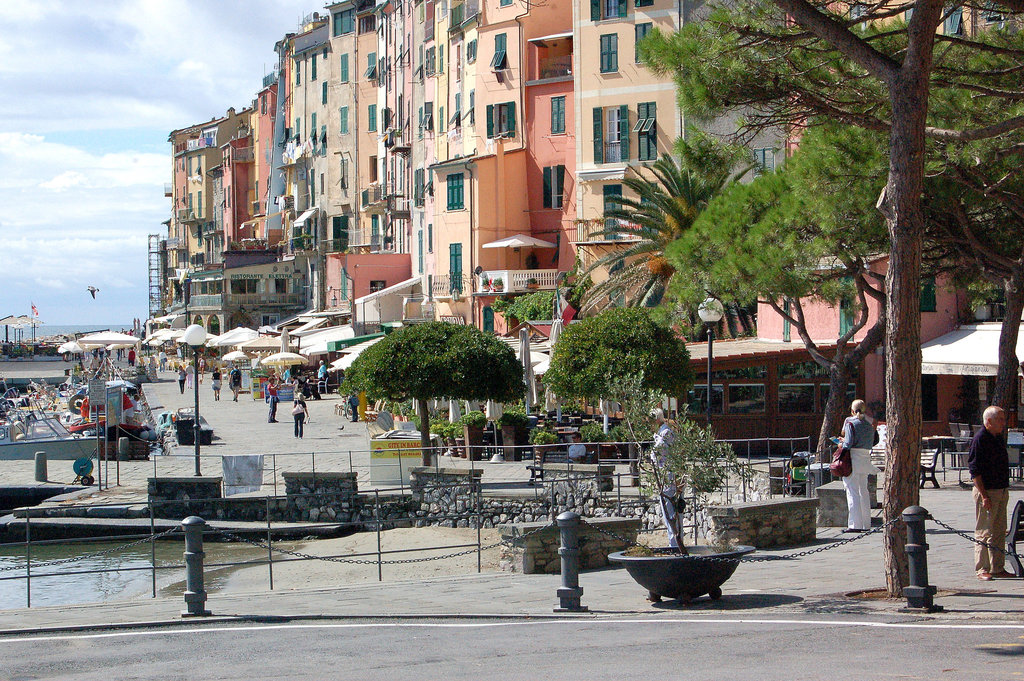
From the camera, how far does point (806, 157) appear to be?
→ 18.4 metres

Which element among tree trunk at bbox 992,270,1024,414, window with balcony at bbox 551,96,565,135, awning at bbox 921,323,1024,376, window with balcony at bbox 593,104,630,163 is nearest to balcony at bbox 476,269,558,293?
window with balcony at bbox 593,104,630,163

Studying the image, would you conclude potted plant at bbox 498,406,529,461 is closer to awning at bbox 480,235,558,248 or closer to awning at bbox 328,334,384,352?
awning at bbox 328,334,384,352

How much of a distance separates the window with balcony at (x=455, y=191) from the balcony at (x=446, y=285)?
291 cm

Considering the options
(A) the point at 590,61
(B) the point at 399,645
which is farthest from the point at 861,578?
(A) the point at 590,61

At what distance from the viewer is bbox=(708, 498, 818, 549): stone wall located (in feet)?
47.9

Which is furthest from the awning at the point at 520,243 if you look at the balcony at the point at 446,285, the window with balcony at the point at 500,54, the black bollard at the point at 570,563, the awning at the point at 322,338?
the black bollard at the point at 570,563

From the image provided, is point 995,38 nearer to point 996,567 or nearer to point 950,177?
point 950,177

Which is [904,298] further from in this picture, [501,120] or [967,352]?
[501,120]

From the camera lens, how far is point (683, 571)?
1072 centimetres

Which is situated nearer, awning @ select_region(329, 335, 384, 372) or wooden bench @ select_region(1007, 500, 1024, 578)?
wooden bench @ select_region(1007, 500, 1024, 578)

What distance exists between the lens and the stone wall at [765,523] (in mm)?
14594

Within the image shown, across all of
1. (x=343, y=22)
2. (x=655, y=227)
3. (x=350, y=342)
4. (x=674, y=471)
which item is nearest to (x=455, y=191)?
(x=350, y=342)

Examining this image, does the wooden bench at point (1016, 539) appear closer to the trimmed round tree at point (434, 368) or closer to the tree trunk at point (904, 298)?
the tree trunk at point (904, 298)

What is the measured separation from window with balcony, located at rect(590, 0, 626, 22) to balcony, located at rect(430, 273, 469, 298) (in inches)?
475
